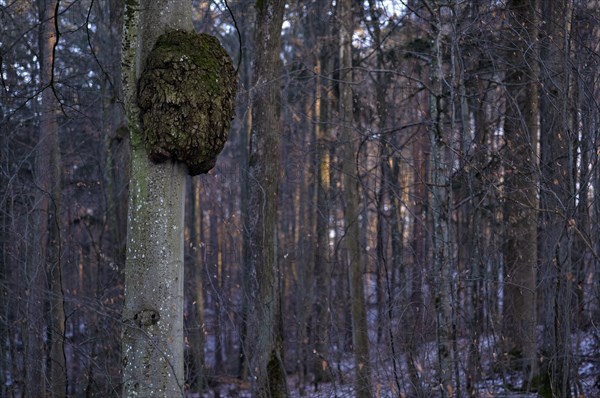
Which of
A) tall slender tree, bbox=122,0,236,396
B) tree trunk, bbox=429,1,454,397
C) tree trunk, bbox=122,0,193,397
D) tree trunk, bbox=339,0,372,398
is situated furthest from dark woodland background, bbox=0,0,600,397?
tree trunk, bbox=122,0,193,397

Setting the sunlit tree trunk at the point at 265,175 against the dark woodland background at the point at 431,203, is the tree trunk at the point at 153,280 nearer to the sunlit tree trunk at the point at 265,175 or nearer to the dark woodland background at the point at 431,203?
the dark woodland background at the point at 431,203

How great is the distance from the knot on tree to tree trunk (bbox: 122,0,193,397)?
0.13m

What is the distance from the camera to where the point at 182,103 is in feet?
13.1

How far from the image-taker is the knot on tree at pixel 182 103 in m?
3.96

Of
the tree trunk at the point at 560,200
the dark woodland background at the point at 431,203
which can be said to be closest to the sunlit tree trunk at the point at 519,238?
the dark woodland background at the point at 431,203

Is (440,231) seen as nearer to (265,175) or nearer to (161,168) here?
(265,175)

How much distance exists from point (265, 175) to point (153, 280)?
4.95 m

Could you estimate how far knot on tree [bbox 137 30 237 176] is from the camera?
13.0ft

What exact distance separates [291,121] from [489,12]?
1097 cm

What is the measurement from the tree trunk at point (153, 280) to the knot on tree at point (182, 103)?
0.13 metres

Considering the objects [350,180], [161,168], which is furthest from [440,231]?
[350,180]

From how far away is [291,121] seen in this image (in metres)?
18.1

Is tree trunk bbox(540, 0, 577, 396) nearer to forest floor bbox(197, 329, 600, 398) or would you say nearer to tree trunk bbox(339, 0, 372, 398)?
forest floor bbox(197, 329, 600, 398)

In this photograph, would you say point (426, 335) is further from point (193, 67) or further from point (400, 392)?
point (193, 67)
